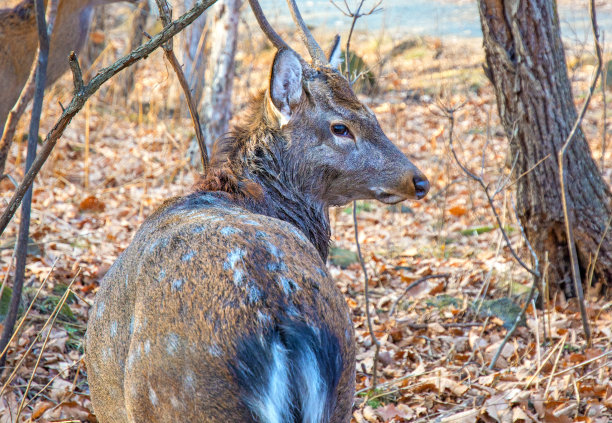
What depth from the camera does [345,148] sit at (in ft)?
14.1

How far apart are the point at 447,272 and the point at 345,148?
10.6 feet

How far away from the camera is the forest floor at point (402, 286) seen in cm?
440


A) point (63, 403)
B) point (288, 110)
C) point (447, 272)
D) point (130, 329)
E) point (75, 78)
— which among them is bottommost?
point (447, 272)

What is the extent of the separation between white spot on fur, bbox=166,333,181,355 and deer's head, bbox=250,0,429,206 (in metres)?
2.04

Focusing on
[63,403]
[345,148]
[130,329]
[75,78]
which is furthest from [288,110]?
[63,403]

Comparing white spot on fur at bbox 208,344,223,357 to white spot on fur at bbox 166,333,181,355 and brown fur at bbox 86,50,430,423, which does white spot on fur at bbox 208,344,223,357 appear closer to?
brown fur at bbox 86,50,430,423

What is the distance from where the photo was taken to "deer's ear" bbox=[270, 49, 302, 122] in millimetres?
4082

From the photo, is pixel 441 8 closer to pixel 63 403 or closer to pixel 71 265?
pixel 71 265

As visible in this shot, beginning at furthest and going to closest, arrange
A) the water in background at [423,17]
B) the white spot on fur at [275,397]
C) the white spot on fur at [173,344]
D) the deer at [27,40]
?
the water in background at [423,17]
the deer at [27,40]
the white spot on fur at [173,344]
the white spot on fur at [275,397]

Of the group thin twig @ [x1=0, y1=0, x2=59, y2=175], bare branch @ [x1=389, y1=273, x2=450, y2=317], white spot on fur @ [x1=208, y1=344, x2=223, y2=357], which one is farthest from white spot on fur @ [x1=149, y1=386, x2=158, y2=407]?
bare branch @ [x1=389, y1=273, x2=450, y2=317]

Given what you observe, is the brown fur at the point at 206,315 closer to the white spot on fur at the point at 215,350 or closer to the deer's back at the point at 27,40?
the white spot on fur at the point at 215,350

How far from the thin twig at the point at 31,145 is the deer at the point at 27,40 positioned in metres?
1.52

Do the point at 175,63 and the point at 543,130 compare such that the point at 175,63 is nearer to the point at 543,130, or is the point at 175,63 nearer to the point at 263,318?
the point at 263,318

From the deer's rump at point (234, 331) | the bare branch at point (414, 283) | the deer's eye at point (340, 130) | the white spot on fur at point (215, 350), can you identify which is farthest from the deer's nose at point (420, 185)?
the white spot on fur at point (215, 350)
